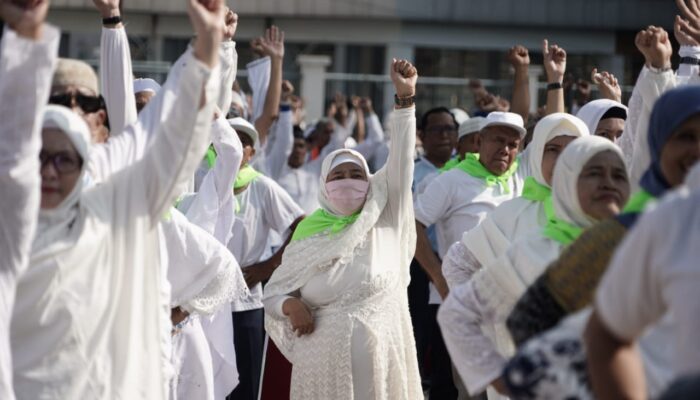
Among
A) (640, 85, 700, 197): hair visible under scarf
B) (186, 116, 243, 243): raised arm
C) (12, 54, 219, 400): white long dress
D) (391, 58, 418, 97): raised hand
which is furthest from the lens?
(186, 116, 243, 243): raised arm

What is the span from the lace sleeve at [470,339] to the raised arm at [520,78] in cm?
478

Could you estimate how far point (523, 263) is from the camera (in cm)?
464

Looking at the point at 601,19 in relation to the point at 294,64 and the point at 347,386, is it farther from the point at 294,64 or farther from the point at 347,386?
the point at 347,386

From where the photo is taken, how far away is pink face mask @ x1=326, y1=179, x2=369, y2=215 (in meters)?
7.23

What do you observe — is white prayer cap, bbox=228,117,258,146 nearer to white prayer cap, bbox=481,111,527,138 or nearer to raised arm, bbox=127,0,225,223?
white prayer cap, bbox=481,111,527,138

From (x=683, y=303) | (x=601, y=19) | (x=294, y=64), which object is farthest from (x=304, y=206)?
(x=601, y=19)

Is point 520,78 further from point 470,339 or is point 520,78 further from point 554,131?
point 470,339

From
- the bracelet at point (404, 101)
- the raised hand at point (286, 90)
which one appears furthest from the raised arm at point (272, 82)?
the bracelet at point (404, 101)

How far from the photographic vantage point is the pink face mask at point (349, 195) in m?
7.23

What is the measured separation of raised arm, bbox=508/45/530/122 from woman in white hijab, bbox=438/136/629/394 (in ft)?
15.0

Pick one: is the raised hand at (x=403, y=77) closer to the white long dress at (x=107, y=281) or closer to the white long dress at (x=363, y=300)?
the white long dress at (x=363, y=300)

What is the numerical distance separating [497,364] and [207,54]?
1333 millimetres

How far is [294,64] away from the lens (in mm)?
27766

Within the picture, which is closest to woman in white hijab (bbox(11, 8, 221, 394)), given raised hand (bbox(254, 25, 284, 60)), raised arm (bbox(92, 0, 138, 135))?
raised arm (bbox(92, 0, 138, 135))
